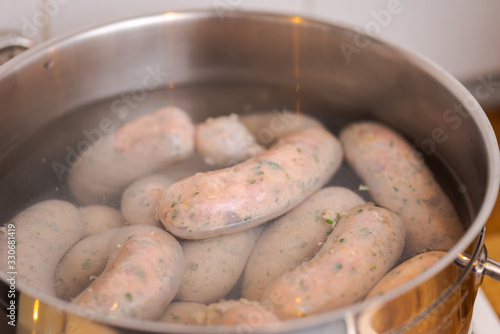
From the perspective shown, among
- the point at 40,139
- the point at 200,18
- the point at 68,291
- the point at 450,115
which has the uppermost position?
the point at 200,18

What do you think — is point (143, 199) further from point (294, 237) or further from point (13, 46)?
point (13, 46)

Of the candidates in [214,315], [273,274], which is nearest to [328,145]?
[273,274]

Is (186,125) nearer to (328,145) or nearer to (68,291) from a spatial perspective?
(328,145)

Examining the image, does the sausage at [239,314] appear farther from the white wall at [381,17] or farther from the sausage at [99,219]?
the white wall at [381,17]

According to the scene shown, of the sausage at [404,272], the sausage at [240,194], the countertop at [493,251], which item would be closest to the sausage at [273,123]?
the sausage at [240,194]

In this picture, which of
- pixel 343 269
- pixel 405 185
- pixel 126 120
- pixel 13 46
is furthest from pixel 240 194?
pixel 13 46
